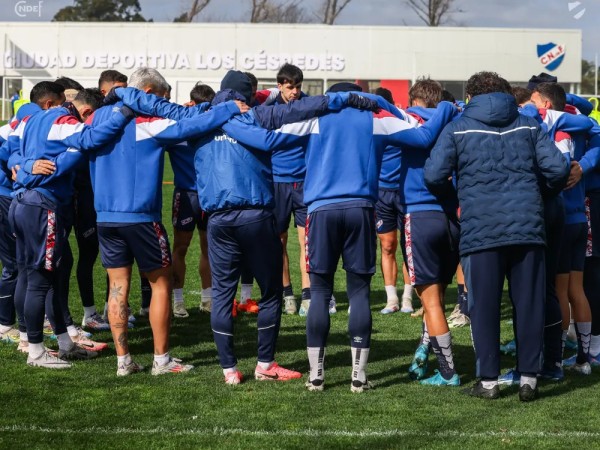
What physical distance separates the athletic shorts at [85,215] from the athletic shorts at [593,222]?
4.40 meters

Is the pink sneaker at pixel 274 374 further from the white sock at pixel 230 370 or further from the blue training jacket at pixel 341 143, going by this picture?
the blue training jacket at pixel 341 143

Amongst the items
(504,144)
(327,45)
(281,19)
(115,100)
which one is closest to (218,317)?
(115,100)

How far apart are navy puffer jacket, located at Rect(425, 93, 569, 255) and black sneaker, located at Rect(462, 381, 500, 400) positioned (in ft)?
3.08

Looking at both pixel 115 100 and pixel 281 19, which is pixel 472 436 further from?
pixel 281 19

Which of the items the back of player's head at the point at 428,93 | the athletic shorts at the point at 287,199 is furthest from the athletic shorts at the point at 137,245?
the athletic shorts at the point at 287,199

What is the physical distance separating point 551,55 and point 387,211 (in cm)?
3548

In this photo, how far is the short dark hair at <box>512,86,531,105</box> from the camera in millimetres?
7875

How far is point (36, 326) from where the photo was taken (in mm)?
7473

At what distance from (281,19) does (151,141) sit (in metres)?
55.6

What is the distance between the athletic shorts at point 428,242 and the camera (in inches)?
269

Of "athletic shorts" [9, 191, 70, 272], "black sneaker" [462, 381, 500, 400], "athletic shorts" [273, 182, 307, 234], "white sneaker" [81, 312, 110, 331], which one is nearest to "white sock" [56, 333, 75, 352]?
"athletic shorts" [9, 191, 70, 272]

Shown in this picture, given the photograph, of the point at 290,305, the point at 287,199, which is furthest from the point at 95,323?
the point at 287,199

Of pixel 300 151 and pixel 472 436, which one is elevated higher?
pixel 300 151

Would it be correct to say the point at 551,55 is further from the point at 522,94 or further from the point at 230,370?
the point at 230,370
